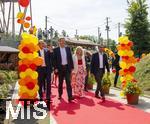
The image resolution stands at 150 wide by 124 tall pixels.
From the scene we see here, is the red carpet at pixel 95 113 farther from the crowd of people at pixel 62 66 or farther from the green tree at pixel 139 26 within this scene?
the green tree at pixel 139 26

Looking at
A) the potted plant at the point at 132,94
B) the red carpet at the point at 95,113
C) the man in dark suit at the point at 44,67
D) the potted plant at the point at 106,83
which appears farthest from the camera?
the potted plant at the point at 106,83

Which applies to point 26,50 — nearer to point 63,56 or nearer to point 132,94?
point 63,56

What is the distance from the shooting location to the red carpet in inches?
367

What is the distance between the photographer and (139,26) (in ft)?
130

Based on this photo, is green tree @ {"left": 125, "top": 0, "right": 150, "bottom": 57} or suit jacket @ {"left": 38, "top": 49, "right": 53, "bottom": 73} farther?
green tree @ {"left": 125, "top": 0, "right": 150, "bottom": 57}

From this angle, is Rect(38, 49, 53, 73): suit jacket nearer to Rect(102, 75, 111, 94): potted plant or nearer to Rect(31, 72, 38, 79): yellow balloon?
Rect(31, 72, 38, 79): yellow balloon

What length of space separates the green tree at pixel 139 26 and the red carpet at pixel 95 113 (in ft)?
88.1

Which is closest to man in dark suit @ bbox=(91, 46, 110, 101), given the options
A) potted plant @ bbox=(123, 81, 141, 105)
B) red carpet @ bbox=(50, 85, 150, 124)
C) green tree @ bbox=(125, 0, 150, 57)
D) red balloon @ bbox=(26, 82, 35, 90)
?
red carpet @ bbox=(50, 85, 150, 124)

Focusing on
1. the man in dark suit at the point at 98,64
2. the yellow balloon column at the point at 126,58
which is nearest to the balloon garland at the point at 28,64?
the man in dark suit at the point at 98,64

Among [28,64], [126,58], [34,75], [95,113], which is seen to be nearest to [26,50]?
[28,64]

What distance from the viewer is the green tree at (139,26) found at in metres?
39.1

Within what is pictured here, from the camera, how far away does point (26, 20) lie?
26031mm

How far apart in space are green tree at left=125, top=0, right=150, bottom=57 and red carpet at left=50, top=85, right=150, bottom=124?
26.9m

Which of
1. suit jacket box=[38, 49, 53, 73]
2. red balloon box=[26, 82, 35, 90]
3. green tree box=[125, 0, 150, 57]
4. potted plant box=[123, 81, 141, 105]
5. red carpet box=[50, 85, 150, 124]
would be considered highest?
green tree box=[125, 0, 150, 57]
